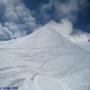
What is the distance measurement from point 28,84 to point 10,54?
0.31m

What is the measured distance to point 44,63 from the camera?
1.82 m

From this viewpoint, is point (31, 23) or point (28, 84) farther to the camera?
point (31, 23)

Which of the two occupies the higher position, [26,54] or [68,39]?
[68,39]

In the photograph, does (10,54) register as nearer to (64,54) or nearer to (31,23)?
(31,23)

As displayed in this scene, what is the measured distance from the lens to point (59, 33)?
188cm

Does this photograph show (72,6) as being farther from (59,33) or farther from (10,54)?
(10,54)

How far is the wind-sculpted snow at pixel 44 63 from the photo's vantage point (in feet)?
5.69

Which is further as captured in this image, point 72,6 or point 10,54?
point 72,6

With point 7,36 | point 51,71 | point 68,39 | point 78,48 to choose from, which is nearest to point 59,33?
point 68,39

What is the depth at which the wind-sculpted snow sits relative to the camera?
1.74 m

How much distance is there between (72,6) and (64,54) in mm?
468

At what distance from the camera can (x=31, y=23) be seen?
6.11 ft

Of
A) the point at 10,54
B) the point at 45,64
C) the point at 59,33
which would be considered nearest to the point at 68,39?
the point at 59,33

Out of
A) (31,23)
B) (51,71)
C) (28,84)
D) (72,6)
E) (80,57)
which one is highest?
(72,6)
